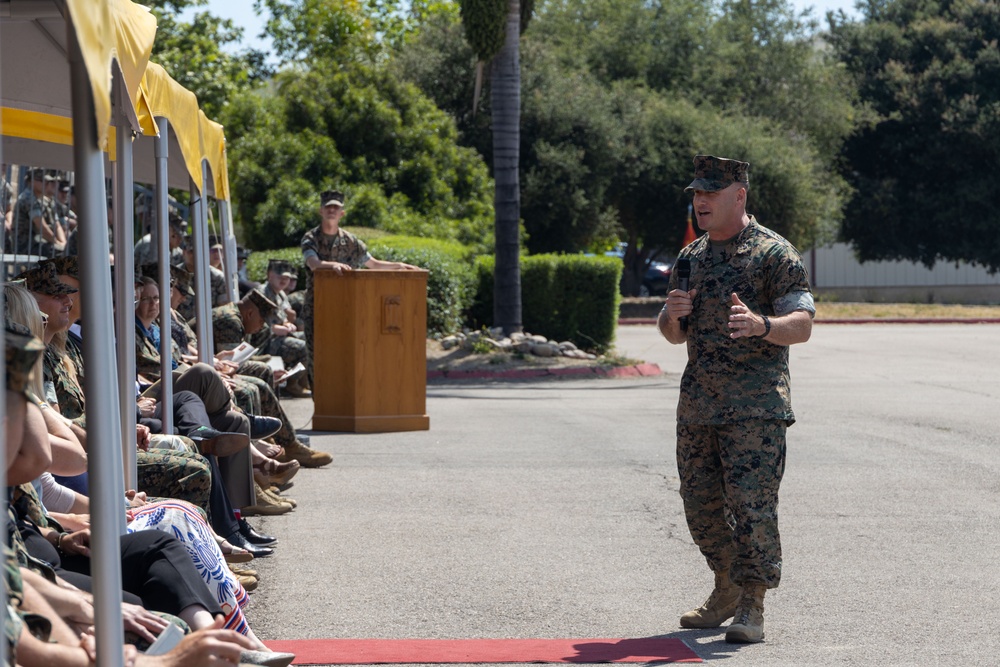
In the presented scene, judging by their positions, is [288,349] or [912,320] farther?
[912,320]

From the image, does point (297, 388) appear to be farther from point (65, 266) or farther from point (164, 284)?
point (65, 266)

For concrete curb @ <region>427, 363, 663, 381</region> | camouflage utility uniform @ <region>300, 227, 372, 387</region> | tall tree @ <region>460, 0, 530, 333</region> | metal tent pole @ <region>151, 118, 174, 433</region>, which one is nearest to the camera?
metal tent pole @ <region>151, 118, 174, 433</region>

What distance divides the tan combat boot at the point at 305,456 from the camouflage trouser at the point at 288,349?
418 centimetres

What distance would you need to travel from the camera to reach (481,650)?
5074 mm

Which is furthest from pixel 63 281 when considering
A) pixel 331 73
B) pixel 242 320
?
pixel 331 73

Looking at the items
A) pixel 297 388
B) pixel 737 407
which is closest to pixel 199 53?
pixel 297 388

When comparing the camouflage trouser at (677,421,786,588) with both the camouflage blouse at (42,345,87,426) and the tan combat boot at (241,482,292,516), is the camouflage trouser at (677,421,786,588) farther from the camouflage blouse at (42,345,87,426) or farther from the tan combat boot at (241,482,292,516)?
the tan combat boot at (241,482,292,516)

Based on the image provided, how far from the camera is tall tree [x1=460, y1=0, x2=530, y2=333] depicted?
1983cm

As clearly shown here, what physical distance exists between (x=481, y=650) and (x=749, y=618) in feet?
3.51

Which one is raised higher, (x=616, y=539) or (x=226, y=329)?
(x=226, y=329)

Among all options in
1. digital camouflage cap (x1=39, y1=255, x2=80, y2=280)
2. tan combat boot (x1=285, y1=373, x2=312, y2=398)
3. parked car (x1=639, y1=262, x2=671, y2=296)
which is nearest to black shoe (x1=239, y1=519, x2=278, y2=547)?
digital camouflage cap (x1=39, y1=255, x2=80, y2=280)

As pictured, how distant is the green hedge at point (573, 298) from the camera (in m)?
21.5

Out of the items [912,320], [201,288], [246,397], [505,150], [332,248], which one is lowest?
[912,320]

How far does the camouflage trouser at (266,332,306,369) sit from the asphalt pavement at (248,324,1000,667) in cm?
83
